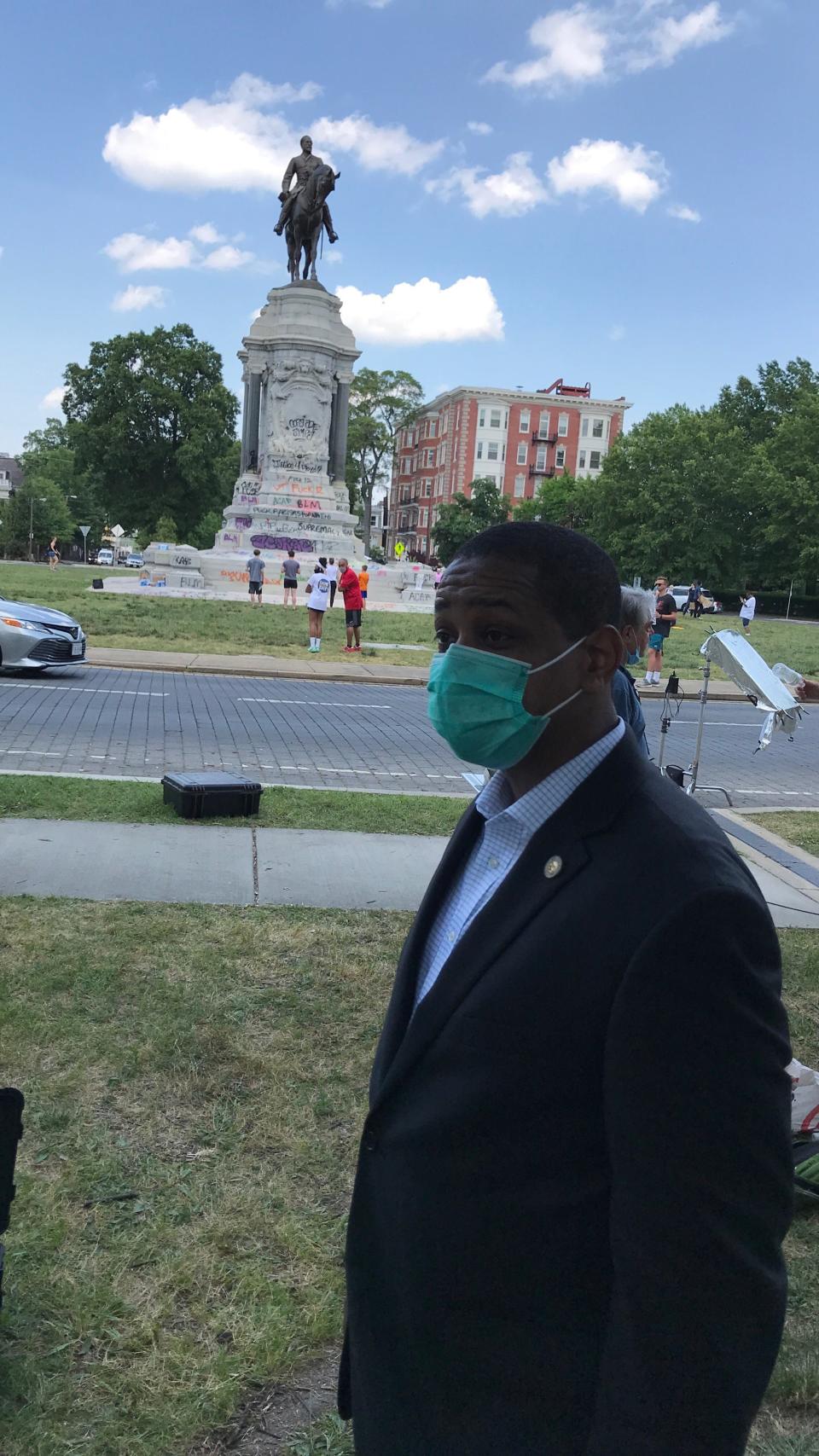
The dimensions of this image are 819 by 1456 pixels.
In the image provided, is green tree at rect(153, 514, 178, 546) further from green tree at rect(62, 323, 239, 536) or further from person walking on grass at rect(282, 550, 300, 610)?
person walking on grass at rect(282, 550, 300, 610)

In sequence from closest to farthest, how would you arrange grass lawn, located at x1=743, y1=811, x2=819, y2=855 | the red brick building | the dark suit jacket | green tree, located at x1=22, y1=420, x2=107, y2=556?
the dark suit jacket → grass lawn, located at x1=743, y1=811, x2=819, y2=855 → the red brick building → green tree, located at x1=22, y1=420, x2=107, y2=556

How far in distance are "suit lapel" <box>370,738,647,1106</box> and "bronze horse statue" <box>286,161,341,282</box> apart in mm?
43410

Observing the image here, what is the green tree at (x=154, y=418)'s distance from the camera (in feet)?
221

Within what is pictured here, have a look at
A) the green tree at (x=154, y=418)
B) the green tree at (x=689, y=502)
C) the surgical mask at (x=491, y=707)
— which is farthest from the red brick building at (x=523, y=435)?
the surgical mask at (x=491, y=707)

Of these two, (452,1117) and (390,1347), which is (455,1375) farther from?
(452,1117)

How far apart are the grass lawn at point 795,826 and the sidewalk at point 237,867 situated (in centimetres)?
55

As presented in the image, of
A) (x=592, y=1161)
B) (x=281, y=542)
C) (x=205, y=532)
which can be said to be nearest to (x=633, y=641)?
(x=592, y=1161)

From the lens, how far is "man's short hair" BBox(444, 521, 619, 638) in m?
1.72

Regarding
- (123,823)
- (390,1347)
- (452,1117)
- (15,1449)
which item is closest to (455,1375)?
(390,1347)

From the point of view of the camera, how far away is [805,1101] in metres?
3.99

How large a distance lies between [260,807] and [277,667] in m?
10.7

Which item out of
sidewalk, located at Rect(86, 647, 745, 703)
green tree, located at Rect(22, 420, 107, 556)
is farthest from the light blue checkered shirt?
green tree, located at Rect(22, 420, 107, 556)

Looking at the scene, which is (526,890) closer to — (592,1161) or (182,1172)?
(592,1161)

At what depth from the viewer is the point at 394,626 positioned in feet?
96.8
